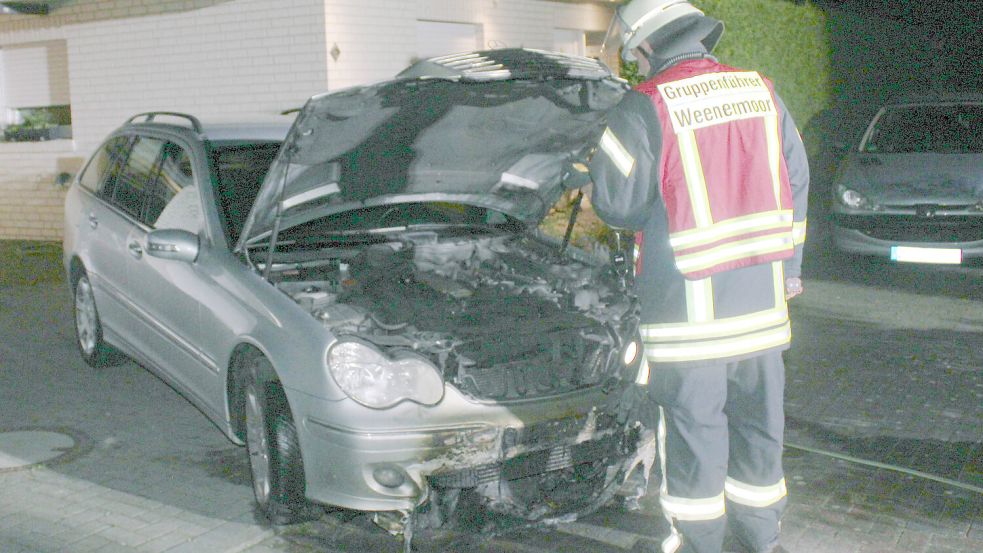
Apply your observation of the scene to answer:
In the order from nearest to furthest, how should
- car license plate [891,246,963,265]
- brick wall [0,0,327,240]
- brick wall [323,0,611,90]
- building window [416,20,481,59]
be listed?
1. car license plate [891,246,963,265]
2. brick wall [323,0,611,90]
3. brick wall [0,0,327,240]
4. building window [416,20,481,59]

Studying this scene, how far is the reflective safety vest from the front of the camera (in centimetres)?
358

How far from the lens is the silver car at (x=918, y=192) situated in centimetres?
937

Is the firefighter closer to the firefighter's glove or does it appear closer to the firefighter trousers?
the firefighter trousers

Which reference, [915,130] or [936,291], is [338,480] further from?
[915,130]

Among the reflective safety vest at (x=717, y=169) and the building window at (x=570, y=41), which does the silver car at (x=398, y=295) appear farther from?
the building window at (x=570, y=41)

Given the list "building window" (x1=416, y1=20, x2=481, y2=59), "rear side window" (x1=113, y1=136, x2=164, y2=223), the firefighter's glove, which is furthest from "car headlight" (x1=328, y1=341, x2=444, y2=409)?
"building window" (x1=416, y1=20, x2=481, y2=59)

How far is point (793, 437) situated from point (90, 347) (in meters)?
4.32

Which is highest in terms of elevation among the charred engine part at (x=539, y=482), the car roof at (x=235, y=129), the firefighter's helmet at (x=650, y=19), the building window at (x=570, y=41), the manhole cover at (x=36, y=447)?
the firefighter's helmet at (x=650, y=19)

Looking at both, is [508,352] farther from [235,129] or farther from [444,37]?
[444,37]

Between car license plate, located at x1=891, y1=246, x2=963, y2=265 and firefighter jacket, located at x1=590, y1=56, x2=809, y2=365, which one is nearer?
firefighter jacket, located at x1=590, y1=56, x2=809, y2=365

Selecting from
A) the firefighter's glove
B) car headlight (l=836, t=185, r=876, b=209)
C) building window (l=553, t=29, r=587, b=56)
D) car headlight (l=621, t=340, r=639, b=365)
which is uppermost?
building window (l=553, t=29, r=587, b=56)

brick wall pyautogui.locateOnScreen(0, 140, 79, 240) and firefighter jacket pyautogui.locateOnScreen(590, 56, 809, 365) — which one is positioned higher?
firefighter jacket pyautogui.locateOnScreen(590, 56, 809, 365)

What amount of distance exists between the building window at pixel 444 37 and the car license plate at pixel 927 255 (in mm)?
5048

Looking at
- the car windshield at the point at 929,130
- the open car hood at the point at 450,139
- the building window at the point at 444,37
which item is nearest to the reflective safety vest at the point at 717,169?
the open car hood at the point at 450,139
